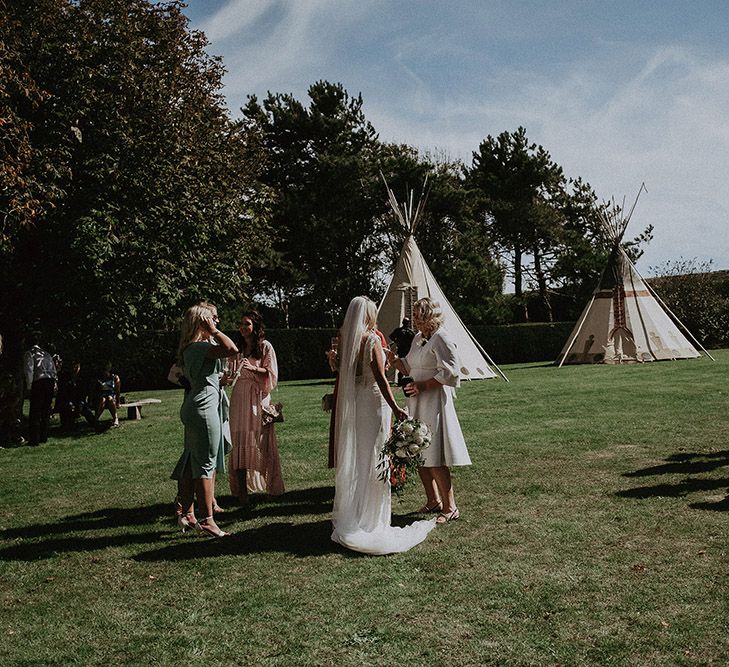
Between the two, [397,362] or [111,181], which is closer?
[397,362]

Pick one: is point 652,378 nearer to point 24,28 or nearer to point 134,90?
point 134,90

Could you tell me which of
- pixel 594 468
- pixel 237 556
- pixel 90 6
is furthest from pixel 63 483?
pixel 90 6

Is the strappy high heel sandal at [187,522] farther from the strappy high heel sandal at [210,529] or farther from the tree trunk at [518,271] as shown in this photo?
the tree trunk at [518,271]

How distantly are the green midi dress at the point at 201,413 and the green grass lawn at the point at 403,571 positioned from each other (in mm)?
648

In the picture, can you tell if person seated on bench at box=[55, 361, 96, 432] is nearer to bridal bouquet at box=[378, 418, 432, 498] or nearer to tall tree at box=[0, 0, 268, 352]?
tall tree at box=[0, 0, 268, 352]

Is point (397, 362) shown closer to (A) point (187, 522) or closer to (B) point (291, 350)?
(A) point (187, 522)

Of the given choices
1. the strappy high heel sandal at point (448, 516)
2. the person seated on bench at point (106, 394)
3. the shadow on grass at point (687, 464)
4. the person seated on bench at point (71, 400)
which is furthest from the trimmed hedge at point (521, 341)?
the strappy high heel sandal at point (448, 516)

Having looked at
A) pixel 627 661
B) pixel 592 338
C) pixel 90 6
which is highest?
pixel 90 6

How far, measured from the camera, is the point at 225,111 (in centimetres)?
2078

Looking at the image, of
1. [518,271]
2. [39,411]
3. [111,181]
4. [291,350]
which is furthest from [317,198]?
[39,411]

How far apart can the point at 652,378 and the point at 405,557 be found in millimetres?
14643

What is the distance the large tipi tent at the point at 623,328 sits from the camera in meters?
25.2

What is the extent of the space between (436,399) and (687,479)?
288 cm

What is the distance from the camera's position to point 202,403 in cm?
636
